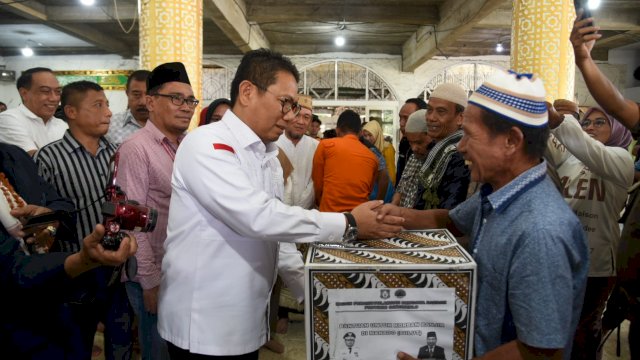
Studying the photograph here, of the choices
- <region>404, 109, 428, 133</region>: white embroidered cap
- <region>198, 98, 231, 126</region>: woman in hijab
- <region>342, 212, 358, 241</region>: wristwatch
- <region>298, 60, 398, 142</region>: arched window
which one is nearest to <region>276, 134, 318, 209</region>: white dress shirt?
<region>198, 98, 231, 126</region>: woman in hijab

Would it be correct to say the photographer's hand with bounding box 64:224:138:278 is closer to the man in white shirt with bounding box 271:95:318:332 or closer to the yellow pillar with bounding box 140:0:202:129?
the man in white shirt with bounding box 271:95:318:332

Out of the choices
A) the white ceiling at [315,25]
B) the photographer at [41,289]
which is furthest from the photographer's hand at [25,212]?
the white ceiling at [315,25]

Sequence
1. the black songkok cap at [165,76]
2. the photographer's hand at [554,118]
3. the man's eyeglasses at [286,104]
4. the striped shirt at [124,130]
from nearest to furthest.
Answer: the man's eyeglasses at [286,104]
the photographer's hand at [554,118]
the black songkok cap at [165,76]
the striped shirt at [124,130]

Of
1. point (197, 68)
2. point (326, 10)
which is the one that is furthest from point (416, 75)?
point (197, 68)

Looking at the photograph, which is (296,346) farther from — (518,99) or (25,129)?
(518,99)

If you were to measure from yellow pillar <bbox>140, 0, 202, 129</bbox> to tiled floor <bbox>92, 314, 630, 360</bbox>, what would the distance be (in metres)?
2.29

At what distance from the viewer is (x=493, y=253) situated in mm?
1261

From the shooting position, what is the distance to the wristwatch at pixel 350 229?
1.50 meters

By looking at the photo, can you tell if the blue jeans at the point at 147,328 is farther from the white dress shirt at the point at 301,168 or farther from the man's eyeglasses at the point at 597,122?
the man's eyeglasses at the point at 597,122

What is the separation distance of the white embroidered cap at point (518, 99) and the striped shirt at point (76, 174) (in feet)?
6.93

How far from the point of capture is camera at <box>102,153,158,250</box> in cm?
125

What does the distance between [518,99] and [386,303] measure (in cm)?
65

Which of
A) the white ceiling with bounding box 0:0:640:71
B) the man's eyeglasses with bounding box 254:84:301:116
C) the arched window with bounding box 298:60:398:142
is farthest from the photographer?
the arched window with bounding box 298:60:398:142

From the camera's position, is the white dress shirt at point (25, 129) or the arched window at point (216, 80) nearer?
the white dress shirt at point (25, 129)
